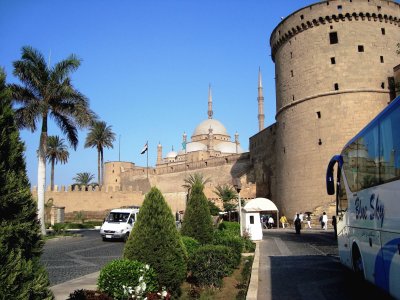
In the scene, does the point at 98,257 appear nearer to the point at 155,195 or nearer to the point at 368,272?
the point at 155,195

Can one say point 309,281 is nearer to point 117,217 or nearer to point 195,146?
point 117,217

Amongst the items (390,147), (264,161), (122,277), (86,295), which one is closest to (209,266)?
(122,277)

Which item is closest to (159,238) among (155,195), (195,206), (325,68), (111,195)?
(155,195)

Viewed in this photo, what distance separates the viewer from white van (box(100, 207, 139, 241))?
18386 millimetres

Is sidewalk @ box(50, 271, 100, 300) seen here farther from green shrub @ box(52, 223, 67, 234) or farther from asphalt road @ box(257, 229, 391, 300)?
green shrub @ box(52, 223, 67, 234)

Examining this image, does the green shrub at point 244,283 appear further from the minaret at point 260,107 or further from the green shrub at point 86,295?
the minaret at point 260,107

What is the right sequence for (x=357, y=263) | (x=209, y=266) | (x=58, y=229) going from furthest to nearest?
(x=58, y=229) → (x=209, y=266) → (x=357, y=263)

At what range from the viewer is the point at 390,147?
16.8ft

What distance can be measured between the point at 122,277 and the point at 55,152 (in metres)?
43.2

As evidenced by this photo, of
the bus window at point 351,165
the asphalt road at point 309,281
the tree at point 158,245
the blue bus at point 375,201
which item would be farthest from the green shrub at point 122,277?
the bus window at point 351,165

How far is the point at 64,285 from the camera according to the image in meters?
7.69

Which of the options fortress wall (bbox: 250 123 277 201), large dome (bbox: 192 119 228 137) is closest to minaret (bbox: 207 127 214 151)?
large dome (bbox: 192 119 228 137)

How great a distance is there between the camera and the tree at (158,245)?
20.8 ft

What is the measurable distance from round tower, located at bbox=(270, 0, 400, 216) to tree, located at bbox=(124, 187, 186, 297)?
24602 millimetres
